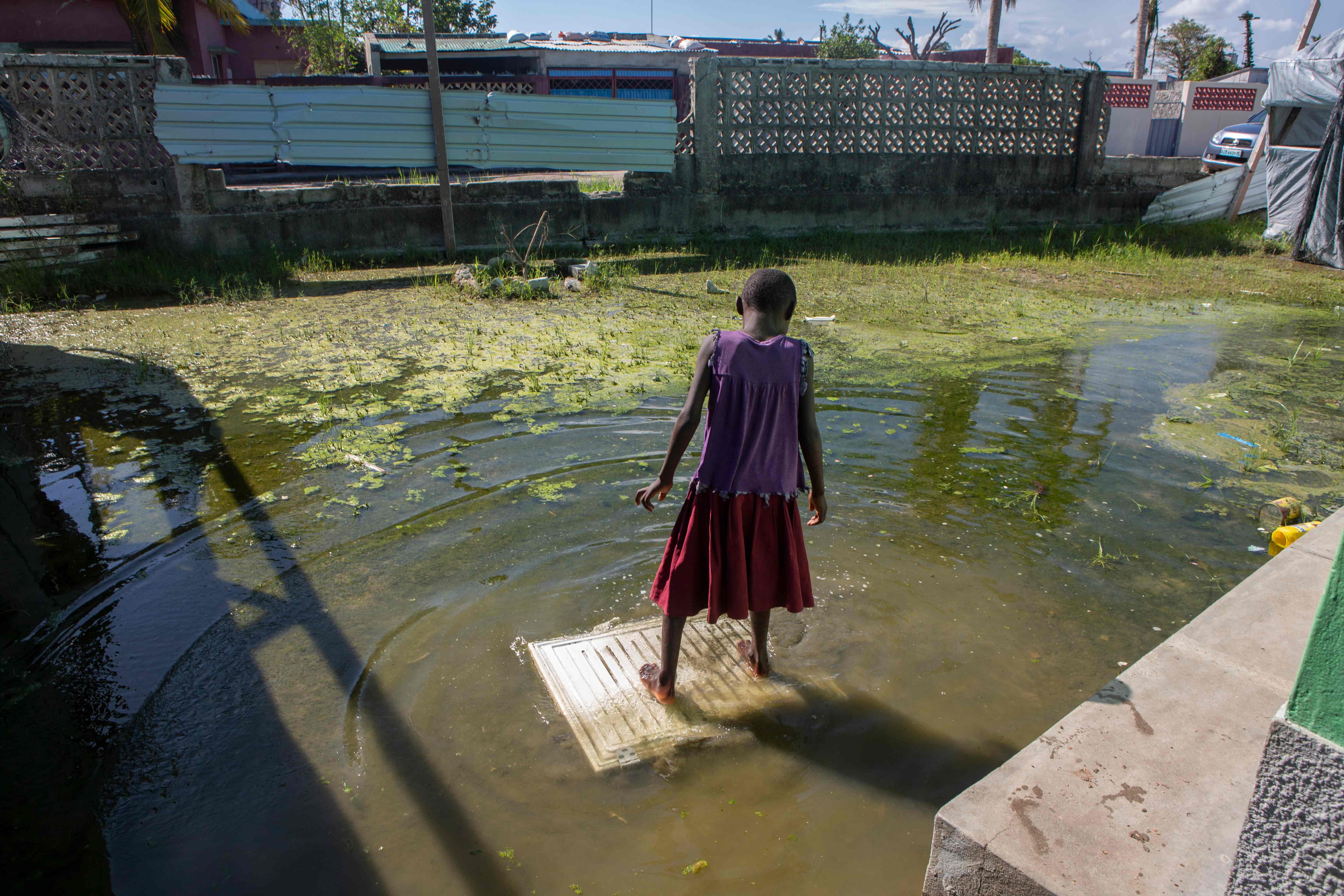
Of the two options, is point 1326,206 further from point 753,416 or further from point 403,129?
point 753,416

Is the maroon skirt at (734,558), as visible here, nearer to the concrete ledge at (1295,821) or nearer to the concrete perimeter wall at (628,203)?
the concrete ledge at (1295,821)

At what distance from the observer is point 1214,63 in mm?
34719

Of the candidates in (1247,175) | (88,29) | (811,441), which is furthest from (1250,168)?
(88,29)

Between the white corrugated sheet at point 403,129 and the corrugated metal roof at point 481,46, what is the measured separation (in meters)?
14.7

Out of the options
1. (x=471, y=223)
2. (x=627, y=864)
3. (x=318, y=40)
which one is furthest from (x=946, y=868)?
(x=318, y=40)

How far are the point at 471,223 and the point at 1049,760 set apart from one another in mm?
9953

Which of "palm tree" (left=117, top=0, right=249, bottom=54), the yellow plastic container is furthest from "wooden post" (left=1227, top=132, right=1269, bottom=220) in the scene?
"palm tree" (left=117, top=0, right=249, bottom=54)

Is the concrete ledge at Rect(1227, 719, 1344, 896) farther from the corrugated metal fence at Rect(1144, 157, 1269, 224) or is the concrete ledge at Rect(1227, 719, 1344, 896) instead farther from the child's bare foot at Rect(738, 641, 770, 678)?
the corrugated metal fence at Rect(1144, 157, 1269, 224)

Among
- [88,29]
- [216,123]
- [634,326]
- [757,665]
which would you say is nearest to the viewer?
[757,665]

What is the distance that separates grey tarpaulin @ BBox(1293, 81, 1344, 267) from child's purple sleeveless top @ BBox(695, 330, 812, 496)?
12.0 meters

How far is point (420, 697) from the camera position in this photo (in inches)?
113

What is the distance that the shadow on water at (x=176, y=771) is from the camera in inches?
85.8

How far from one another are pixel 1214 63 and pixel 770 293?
42.6 meters

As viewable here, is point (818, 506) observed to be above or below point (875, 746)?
above
